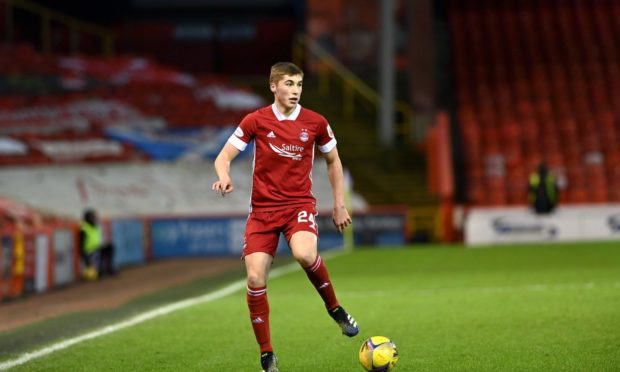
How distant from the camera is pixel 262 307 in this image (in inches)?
315

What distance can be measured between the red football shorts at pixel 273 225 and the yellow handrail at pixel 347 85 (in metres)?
29.2

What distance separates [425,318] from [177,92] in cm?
2680

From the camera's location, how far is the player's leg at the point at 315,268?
8.07 meters

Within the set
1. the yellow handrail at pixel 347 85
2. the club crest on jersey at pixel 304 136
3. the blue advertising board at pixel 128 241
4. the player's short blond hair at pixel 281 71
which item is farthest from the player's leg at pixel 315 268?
the yellow handrail at pixel 347 85

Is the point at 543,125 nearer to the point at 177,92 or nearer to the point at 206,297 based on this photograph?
the point at 177,92

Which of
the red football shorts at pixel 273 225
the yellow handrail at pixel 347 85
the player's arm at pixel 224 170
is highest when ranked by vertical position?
the yellow handrail at pixel 347 85

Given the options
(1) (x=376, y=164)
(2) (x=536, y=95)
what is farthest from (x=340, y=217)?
(2) (x=536, y=95)

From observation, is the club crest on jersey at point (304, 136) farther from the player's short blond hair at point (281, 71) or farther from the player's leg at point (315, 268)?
the player's leg at point (315, 268)

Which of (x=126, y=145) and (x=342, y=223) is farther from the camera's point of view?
(x=126, y=145)

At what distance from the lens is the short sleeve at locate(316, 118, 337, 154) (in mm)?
8391

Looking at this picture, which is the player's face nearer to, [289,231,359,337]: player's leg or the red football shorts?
the red football shorts

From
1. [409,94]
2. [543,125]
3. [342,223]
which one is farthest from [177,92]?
[342,223]

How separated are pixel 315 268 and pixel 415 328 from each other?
2.53 metres

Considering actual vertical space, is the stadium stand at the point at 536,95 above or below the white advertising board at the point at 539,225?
above
